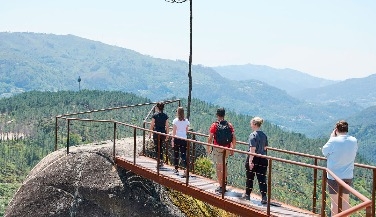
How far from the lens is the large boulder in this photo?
45.3 feet

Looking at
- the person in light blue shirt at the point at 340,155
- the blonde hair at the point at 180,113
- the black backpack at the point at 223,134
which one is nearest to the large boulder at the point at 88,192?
the blonde hair at the point at 180,113

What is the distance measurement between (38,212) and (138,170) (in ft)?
10.7

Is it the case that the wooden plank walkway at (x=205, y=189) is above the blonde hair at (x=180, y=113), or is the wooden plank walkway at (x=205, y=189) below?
below

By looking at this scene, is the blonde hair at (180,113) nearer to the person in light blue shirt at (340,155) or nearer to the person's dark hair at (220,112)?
the person's dark hair at (220,112)

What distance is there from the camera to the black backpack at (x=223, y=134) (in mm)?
11508

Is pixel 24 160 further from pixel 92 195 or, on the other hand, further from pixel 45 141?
pixel 92 195

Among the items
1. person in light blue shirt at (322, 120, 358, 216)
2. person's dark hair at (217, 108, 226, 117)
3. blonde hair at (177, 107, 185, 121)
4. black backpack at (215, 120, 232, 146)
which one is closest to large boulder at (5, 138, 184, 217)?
blonde hair at (177, 107, 185, 121)

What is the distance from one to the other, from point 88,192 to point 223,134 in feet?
16.5

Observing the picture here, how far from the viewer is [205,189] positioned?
1194 cm

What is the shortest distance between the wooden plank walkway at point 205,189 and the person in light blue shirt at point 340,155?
1.30 metres

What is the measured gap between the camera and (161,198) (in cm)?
1448

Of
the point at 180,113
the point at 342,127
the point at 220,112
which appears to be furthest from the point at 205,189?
the point at 342,127

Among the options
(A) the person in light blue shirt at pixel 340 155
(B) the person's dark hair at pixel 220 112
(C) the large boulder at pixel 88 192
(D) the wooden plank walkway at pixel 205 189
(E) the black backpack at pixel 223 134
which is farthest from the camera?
(C) the large boulder at pixel 88 192

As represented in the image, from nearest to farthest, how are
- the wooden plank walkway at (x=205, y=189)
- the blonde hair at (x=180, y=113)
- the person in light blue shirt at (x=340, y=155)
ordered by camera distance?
the person in light blue shirt at (x=340, y=155)
the wooden plank walkway at (x=205, y=189)
the blonde hair at (x=180, y=113)
